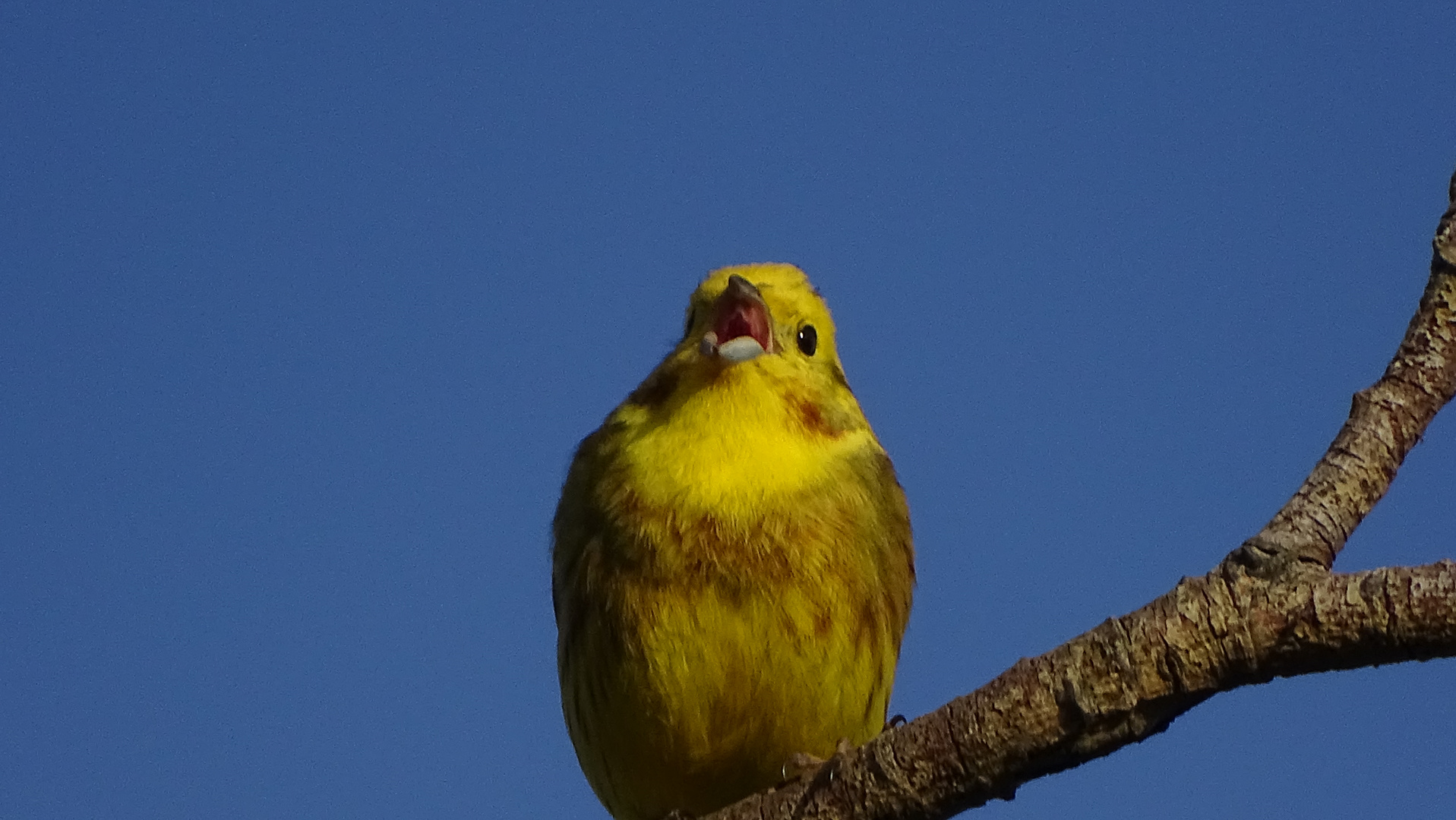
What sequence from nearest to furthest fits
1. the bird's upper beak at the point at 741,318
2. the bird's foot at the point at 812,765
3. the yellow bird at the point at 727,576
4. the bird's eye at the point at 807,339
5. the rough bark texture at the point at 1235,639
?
the rough bark texture at the point at 1235,639 < the bird's foot at the point at 812,765 < the yellow bird at the point at 727,576 < the bird's upper beak at the point at 741,318 < the bird's eye at the point at 807,339

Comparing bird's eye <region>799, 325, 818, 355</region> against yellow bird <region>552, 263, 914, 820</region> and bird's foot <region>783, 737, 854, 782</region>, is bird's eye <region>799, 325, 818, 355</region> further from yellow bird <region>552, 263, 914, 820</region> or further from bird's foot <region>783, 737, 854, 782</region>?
bird's foot <region>783, 737, 854, 782</region>

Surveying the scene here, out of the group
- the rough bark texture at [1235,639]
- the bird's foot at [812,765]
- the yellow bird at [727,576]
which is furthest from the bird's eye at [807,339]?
the rough bark texture at [1235,639]

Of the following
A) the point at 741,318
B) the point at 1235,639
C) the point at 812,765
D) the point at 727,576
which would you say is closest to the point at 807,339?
the point at 741,318

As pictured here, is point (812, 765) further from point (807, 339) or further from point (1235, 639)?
point (807, 339)

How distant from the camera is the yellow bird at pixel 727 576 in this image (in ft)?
15.7

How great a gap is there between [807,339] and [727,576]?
1.14 metres

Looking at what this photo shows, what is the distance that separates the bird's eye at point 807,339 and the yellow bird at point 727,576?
58mm

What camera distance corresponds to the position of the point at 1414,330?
3.50 m

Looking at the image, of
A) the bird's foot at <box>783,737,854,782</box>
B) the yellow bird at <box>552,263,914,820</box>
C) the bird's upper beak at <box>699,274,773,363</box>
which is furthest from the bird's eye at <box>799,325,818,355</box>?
the bird's foot at <box>783,737,854,782</box>

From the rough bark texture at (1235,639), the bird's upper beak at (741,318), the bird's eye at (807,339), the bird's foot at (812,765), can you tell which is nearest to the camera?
the rough bark texture at (1235,639)

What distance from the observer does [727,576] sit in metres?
4.76

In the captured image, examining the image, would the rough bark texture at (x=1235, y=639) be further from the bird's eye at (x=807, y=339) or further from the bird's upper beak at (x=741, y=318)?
the bird's eye at (x=807, y=339)

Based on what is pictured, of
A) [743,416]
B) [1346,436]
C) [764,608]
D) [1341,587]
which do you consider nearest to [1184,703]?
[1341,587]

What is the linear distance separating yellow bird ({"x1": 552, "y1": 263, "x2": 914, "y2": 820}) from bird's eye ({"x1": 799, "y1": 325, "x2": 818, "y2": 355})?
6 centimetres
